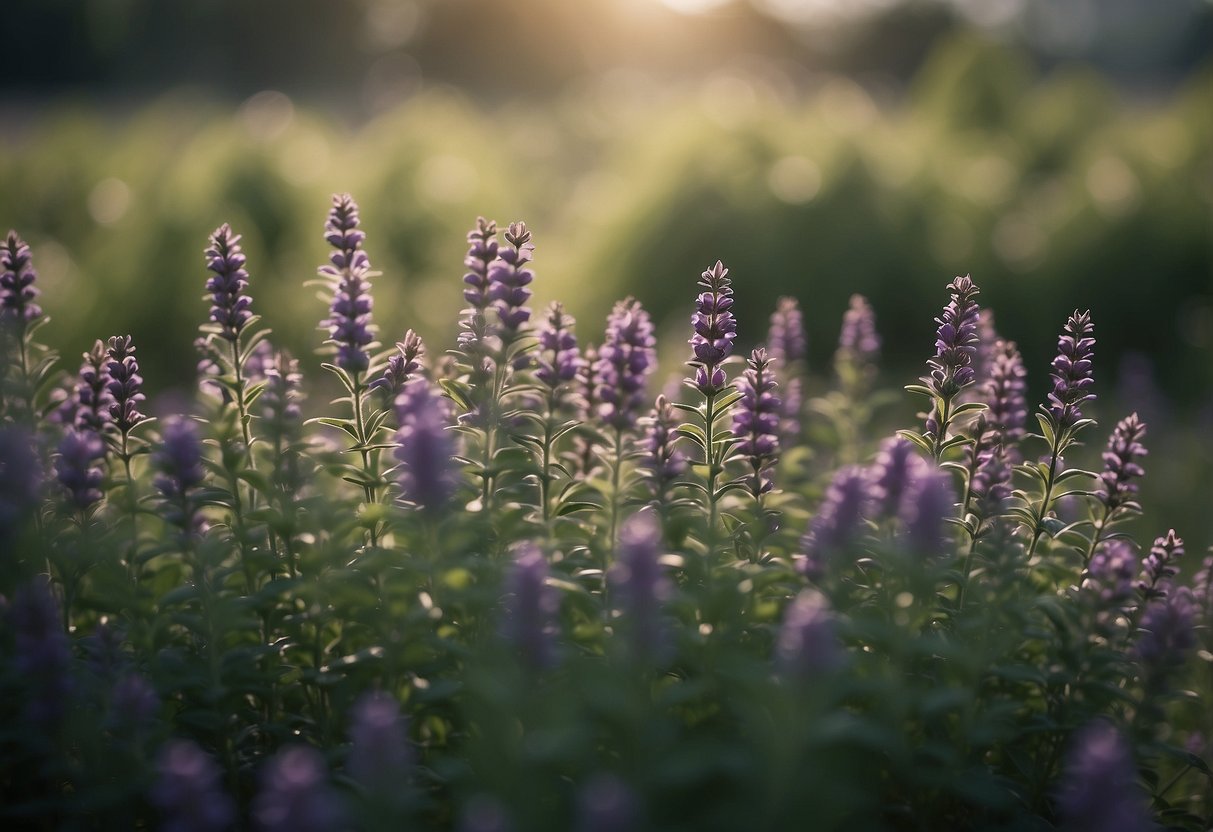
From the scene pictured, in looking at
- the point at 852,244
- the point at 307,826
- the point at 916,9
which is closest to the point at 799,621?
the point at 307,826

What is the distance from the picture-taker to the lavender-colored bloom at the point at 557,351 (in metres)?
3.22

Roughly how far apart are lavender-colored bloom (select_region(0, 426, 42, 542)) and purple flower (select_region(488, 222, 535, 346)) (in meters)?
1.34

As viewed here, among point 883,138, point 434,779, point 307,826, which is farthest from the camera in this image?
point 883,138

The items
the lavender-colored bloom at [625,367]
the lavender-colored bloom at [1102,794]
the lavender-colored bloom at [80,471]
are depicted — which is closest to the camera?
the lavender-colored bloom at [1102,794]

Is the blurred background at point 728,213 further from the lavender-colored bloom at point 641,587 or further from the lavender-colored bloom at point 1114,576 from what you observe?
the lavender-colored bloom at point 641,587

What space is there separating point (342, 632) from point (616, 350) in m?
1.20

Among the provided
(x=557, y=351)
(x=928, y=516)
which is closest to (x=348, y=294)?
(x=557, y=351)

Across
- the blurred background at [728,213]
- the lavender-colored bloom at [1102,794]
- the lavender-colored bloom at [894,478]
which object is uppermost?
the blurred background at [728,213]

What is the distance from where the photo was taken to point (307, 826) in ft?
6.17

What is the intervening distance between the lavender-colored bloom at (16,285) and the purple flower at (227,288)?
592 mm

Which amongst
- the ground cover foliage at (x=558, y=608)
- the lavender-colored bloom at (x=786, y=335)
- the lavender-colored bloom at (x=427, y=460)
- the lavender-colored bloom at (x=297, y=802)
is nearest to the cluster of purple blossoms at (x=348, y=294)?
the ground cover foliage at (x=558, y=608)

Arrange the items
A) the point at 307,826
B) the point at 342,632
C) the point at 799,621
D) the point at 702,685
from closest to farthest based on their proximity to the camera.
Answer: the point at 307,826 < the point at 799,621 < the point at 702,685 < the point at 342,632

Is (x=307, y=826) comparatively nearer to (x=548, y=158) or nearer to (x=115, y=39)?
(x=548, y=158)

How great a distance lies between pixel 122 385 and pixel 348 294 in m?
0.75
